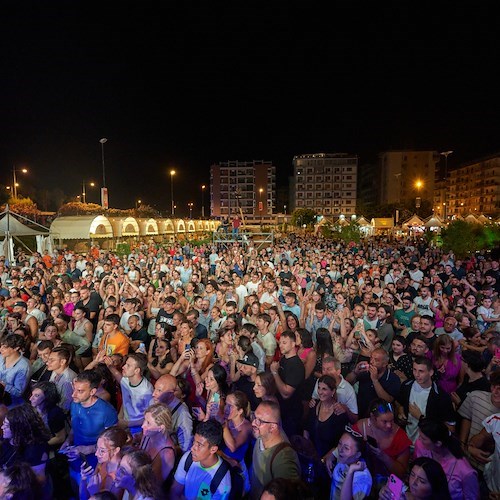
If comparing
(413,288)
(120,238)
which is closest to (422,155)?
(120,238)

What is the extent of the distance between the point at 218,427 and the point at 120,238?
778 inches

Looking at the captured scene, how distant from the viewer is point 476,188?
82.4 metres

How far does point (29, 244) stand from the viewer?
2134 cm

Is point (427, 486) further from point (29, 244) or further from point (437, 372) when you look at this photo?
point (29, 244)

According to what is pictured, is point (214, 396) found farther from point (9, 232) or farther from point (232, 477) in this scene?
point (9, 232)

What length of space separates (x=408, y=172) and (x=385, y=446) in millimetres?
93859

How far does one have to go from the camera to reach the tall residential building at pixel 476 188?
2982 inches

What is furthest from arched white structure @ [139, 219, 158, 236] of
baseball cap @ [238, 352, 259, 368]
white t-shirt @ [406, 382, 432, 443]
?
white t-shirt @ [406, 382, 432, 443]

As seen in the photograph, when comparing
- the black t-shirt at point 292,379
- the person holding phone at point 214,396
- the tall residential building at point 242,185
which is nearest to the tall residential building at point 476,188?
the tall residential building at point 242,185

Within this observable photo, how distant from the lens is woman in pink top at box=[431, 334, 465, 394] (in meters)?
4.26

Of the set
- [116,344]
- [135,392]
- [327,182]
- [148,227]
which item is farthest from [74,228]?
[327,182]

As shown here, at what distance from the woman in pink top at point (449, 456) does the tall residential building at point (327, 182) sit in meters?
94.0

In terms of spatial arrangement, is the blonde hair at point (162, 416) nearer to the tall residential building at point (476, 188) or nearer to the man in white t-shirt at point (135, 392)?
the man in white t-shirt at point (135, 392)

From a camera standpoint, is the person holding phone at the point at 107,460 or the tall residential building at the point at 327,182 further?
the tall residential building at the point at 327,182
